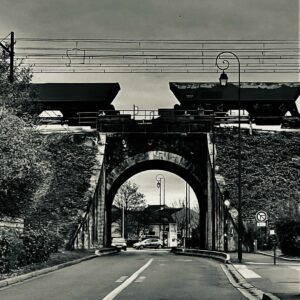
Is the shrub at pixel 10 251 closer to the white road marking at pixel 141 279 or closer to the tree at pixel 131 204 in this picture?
the white road marking at pixel 141 279

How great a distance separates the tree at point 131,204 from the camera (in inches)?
4114

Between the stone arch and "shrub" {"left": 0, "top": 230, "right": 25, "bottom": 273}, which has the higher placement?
the stone arch

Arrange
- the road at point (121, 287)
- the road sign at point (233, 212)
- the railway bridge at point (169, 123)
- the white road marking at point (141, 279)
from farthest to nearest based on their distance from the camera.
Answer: the railway bridge at point (169, 123) < the road sign at point (233, 212) < the white road marking at point (141, 279) < the road at point (121, 287)

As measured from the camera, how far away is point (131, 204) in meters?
106

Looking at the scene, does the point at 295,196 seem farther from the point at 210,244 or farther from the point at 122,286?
the point at 122,286

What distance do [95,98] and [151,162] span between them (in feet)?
23.7

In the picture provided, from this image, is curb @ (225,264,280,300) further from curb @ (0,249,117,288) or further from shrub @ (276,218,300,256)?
shrub @ (276,218,300,256)

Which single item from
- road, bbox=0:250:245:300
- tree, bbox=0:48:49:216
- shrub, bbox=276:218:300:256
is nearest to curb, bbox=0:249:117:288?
road, bbox=0:250:245:300

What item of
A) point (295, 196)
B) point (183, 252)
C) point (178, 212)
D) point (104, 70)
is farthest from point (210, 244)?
point (178, 212)

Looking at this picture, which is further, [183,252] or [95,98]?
[95,98]

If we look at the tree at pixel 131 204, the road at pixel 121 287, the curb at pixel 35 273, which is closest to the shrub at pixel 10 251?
the curb at pixel 35 273

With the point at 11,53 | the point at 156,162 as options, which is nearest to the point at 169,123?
the point at 156,162

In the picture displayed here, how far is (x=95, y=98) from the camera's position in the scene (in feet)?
174

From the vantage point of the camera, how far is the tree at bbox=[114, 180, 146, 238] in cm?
10450
